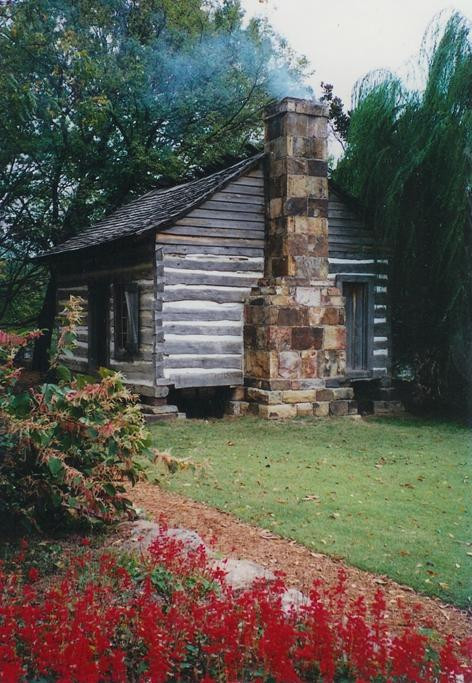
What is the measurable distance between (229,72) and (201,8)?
8.43 feet

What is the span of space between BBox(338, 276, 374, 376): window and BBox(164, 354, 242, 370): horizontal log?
2736 millimetres

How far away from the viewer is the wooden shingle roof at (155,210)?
12812mm

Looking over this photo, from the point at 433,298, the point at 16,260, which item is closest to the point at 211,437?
the point at 433,298

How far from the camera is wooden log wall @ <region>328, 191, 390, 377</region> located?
47.3 ft

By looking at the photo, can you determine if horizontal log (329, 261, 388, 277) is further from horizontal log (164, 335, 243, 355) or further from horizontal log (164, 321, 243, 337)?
horizontal log (164, 335, 243, 355)

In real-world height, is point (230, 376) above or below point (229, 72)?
below

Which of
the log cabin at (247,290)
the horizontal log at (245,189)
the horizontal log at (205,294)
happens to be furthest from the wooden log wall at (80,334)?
the horizontal log at (245,189)

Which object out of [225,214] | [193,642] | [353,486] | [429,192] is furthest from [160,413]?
[193,642]

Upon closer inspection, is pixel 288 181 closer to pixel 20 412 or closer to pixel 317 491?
pixel 317 491

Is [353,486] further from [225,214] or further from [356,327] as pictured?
[356,327]

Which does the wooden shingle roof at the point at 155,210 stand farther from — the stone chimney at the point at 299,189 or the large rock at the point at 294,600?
the large rock at the point at 294,600

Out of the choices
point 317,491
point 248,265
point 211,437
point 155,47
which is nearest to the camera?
point 317,491

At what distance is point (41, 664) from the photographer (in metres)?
3.22

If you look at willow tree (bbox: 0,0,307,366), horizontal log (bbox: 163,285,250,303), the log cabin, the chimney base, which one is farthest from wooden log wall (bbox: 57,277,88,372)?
the chimney base
